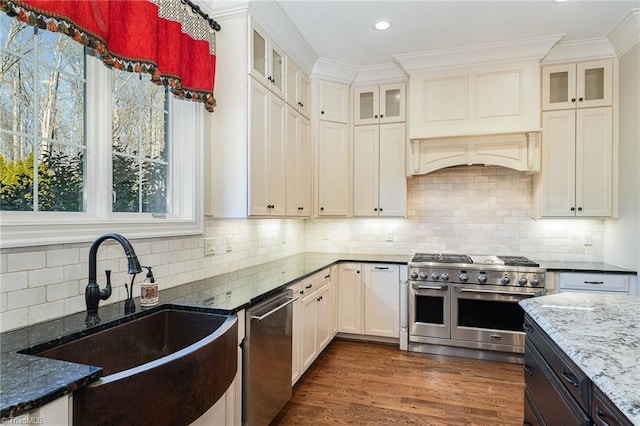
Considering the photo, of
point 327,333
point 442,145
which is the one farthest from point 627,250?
point 327,333

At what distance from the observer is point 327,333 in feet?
11.0

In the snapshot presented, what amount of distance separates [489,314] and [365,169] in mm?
1887

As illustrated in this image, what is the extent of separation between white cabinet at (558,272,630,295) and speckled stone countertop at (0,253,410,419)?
2.24m

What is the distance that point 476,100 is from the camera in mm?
3424

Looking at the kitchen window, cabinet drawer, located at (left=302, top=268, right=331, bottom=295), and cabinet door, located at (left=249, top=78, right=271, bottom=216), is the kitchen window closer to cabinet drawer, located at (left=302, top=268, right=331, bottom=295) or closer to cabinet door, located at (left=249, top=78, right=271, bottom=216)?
cabinet door, located at (left=249, top=78, right=271, bottom=216)

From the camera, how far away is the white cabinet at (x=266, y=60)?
249 cm

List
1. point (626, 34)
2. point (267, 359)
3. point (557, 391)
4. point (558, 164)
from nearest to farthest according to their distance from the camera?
point (557, 391)
point (267, 359)
point (626, 34)
point (558, 164)

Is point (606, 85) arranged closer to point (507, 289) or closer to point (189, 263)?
point (507, 289)

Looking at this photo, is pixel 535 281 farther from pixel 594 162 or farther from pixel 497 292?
pixel 594 162

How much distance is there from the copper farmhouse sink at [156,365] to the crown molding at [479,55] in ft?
10.1

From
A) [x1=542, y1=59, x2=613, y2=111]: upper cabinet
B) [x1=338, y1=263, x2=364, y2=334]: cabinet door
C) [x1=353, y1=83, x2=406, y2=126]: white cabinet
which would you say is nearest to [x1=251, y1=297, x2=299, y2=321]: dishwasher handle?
[x1=338, y1=263, x2=364, y2=334]: cabinet door

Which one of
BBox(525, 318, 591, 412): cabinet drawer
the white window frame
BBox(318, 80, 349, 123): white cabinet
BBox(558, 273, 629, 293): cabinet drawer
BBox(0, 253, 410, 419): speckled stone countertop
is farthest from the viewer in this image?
BBox(318, 80, 349, 123): white cabinet

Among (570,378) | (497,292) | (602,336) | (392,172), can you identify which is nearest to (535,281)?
(497,292)

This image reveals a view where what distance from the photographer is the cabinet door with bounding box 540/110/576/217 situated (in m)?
3.31
